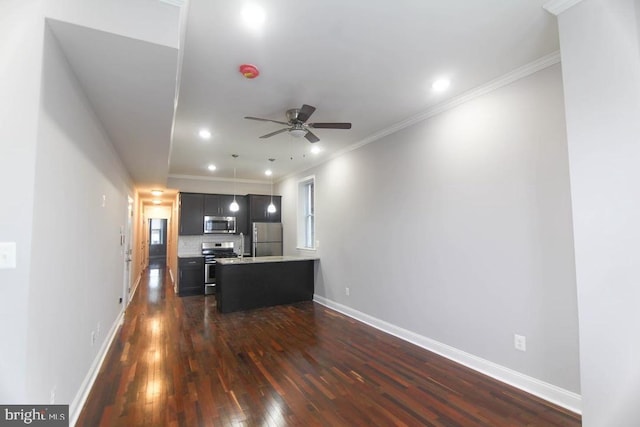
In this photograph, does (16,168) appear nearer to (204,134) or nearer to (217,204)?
(204,134)

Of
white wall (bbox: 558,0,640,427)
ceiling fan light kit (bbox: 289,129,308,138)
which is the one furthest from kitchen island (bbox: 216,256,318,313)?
white wall (bbox: 558,0,640,427)

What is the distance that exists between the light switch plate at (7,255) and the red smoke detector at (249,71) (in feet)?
6.54

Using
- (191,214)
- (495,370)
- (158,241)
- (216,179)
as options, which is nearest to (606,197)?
(495,370)

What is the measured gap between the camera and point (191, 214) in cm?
697

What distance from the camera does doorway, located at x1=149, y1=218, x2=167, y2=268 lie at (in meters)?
13.8

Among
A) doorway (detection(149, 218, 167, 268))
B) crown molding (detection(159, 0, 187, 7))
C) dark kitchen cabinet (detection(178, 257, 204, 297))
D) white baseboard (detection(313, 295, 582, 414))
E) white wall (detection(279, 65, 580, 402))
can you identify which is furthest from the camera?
doorway (detection(149, 218, 167, 268))

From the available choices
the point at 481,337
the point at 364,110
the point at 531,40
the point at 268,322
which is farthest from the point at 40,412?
the point at 531,40

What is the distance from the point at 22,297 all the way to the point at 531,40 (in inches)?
142

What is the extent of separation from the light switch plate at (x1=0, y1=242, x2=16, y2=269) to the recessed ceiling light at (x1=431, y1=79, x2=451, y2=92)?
10.9ft

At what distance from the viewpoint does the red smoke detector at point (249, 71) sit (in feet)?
8.39

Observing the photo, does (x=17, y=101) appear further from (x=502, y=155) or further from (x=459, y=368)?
(x=459, y=368)

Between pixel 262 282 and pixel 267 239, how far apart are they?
198 cm

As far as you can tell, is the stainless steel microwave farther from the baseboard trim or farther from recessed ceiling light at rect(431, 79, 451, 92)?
recessed ceiling light at rect(431, 79, 451, 92)

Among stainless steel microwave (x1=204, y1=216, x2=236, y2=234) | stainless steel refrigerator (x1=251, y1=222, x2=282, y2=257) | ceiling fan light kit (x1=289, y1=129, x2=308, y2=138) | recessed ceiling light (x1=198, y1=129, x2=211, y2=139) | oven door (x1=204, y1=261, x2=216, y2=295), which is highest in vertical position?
recessed ceiling light (x1=198, y1=129, x2=211, y2=139)
